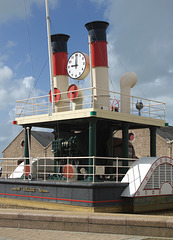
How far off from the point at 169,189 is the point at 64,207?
5733 millimetres

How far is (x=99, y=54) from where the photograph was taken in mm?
20938

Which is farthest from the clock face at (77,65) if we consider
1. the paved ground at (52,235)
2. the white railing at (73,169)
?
the paved ground at (52,235)

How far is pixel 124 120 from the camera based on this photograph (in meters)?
19.3

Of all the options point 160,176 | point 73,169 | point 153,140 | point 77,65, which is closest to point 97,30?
point 77,65

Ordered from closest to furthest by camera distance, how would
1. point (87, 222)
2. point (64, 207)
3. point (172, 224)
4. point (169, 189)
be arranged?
point (172, 224)
point (87, 222)
point (64, 207)
point (169, 189)

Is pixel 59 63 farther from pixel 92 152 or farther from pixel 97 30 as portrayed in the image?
pixel 92 152

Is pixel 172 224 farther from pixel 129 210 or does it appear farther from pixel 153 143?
pixel 153 143

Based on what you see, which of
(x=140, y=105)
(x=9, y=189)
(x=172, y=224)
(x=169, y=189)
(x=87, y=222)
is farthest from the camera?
(x=140, y=105)

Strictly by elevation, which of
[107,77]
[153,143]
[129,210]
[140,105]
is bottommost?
[129,210]

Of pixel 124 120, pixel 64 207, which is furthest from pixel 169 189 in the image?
pixel 64 207

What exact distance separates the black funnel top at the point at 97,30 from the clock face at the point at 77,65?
1.32 m

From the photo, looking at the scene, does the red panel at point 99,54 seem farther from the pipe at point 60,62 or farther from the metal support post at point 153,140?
the metal support post at point 153,140

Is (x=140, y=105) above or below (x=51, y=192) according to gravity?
above

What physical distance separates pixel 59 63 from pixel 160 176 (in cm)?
1005
